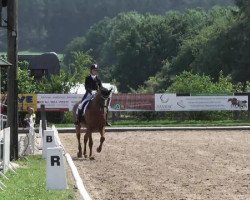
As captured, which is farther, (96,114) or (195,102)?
(195,102)

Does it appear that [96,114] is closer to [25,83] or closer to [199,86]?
[25,83]

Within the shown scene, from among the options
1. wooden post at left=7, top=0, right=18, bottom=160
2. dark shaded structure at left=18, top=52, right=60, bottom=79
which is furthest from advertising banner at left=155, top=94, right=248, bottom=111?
wooden post at left=7, top=0, right=18, bottom=160

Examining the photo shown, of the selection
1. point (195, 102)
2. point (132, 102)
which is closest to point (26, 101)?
point (132, 102)

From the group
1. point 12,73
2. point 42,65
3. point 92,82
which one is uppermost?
point 42,65

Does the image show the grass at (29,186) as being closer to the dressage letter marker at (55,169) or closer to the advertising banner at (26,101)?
the dressage letter marker at (55,169)

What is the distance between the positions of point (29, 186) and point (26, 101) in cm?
3223

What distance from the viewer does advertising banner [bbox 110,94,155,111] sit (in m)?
49.7

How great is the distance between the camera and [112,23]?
655ft

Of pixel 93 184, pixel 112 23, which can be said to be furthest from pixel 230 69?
pixel 112 23

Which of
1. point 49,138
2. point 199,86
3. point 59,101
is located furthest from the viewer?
point 199,86

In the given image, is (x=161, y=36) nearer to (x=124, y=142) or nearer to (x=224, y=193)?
(x=124, y=142)

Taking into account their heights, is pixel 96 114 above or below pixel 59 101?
below

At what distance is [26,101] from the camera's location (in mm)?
47219

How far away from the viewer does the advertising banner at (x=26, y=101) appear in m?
46.8
